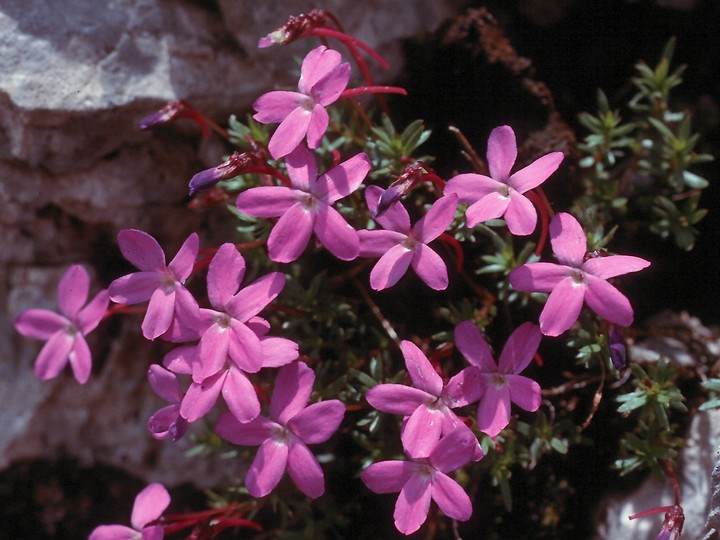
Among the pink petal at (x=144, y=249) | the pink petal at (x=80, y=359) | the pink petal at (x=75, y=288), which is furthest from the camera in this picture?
the pink petal at (x=75, y=288)

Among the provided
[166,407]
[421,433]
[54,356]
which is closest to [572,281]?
[421,433]

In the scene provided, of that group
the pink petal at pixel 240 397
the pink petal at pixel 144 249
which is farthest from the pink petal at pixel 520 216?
the pink petal at pixel 144 249

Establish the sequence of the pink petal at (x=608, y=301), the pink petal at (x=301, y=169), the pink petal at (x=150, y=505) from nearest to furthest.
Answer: the pink petal at (x=608, y=301), the pink petal at (x=301, y=169), the pink petal at (x=150, y=505)

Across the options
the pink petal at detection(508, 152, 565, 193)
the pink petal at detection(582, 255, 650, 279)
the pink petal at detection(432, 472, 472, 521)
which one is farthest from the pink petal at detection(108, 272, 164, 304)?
the pink petal at detection(582, 255, 650, 279)

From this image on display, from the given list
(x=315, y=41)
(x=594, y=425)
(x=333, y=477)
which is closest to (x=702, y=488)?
(x=594, y=425)

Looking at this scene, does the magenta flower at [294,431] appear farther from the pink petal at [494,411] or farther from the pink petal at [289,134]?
the pink petal at [289,134]

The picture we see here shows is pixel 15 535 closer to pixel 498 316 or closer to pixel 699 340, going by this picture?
pixel 498 316
